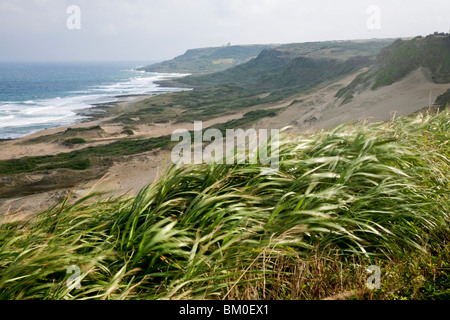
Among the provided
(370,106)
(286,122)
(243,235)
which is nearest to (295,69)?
(286,122)

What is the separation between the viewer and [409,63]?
19.0 meters

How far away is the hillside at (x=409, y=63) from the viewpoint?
54.6 ft

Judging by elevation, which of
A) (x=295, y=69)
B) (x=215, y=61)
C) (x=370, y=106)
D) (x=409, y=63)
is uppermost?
(x=215, y=61)

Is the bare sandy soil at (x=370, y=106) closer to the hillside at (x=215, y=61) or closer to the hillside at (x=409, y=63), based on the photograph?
the hillside at (x=409, y=63)

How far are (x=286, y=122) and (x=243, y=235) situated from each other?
63.8ft

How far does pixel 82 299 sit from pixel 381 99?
61.9ft

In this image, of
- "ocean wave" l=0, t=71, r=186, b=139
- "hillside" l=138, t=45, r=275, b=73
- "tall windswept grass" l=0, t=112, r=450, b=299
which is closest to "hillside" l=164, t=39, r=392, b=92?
"ocean wave" l=0, t=71, r=186, b=139

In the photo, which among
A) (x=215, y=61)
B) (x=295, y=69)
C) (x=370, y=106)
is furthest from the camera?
(x=215, y=61)

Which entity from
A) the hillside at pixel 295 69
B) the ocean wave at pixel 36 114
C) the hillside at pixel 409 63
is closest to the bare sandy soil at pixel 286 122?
the hillside at pixel 409 63

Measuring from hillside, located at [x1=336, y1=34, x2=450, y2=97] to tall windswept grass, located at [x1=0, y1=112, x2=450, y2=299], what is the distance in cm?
1727

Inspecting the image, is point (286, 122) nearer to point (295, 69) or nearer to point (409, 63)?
point (409, 63)

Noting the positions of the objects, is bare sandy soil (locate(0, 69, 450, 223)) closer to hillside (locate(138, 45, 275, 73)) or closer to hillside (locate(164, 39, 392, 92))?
hillside (locate(164, 39, 392, 92))
